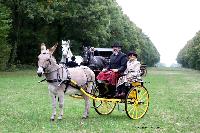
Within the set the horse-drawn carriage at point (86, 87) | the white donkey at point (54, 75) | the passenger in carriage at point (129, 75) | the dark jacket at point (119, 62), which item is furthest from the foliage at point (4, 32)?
the white donkey at point (54, 75)

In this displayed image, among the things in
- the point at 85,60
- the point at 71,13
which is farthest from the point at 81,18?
the point at 85,60

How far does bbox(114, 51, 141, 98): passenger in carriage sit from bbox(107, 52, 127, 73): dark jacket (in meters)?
0.21

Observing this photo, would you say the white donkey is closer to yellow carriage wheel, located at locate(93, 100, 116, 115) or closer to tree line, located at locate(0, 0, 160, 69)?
yellow carriage wheel, located at locate(93, 100, 116, 115)

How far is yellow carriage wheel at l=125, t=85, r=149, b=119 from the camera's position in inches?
581

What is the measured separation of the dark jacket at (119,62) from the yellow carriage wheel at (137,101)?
0.77 m

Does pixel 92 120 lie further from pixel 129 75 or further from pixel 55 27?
pixel 55 27

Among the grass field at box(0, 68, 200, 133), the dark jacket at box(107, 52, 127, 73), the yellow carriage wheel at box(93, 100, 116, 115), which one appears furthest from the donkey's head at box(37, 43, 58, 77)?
the yellow carriage wheel at box(93, 100, 116, 115)

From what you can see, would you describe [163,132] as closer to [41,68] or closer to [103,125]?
[103,125]

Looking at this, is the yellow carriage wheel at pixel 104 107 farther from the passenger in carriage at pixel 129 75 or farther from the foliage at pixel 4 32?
the foliage at pixel 4 32

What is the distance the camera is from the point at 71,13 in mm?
56938

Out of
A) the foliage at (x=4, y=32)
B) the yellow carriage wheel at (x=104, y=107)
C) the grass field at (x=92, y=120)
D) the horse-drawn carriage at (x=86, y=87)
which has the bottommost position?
the grass field at (x=92, y=120)

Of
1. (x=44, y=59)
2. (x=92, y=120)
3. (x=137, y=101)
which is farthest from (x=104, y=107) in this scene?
(x=44, y=59)

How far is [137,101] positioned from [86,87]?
5.64ft

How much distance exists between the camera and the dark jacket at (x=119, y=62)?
49.0ft
